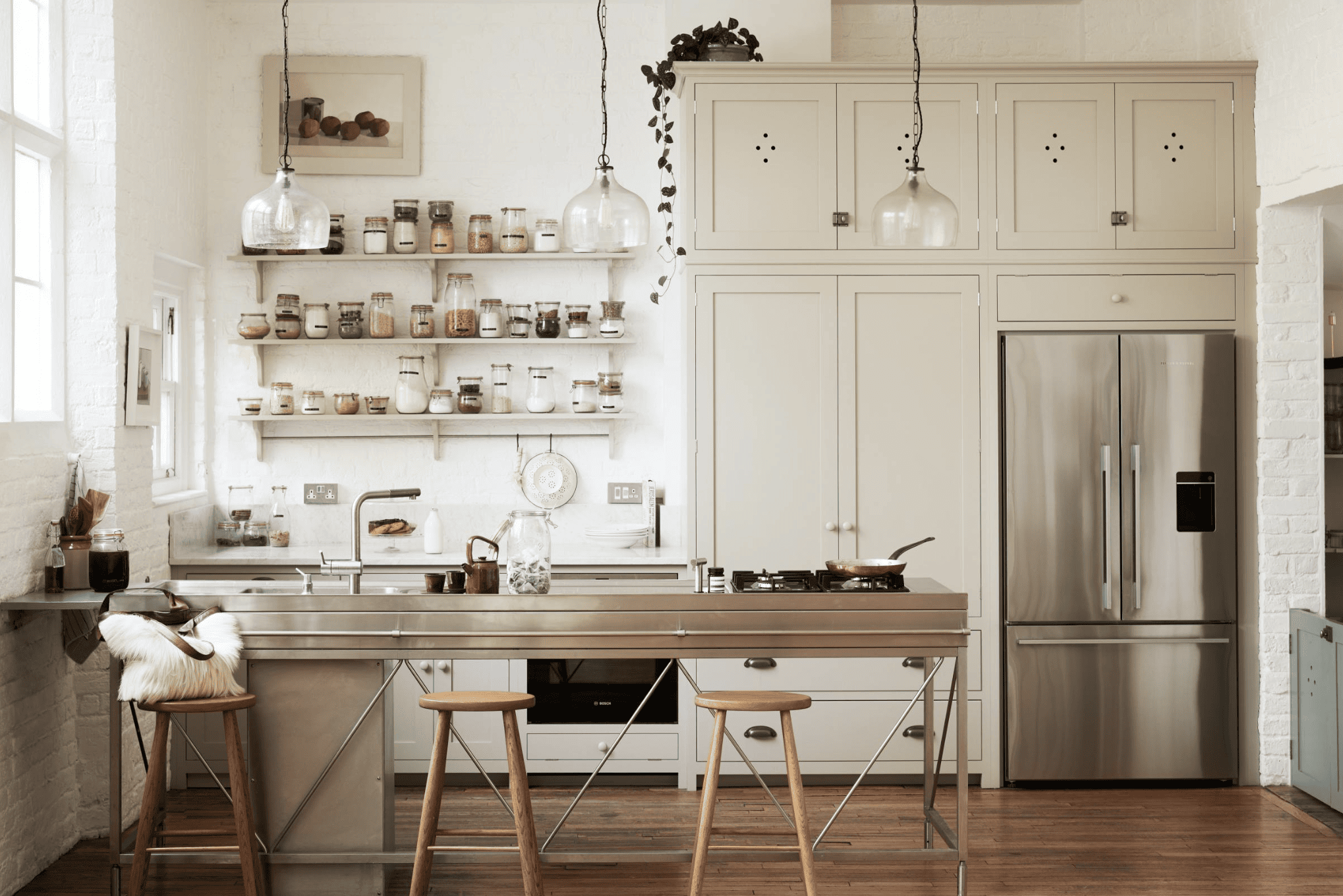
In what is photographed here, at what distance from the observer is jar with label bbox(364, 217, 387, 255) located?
526 cm

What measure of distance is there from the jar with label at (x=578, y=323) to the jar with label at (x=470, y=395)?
0.51 m

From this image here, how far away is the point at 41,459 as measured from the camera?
3.78 metres

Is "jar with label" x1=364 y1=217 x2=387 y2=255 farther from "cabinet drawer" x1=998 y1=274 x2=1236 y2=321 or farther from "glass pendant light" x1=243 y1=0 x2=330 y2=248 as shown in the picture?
"cabinet drawer" x1=998 y1=274 x2=1236 y2=321

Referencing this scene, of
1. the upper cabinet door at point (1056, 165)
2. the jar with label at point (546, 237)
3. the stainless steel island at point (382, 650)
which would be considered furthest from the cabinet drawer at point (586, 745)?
the upper cabinet door at point (1056, 165)

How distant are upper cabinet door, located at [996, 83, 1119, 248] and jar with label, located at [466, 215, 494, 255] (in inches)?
91.9

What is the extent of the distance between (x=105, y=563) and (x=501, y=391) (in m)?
2.04

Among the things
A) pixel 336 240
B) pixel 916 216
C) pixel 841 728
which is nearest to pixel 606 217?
pixel 916 216

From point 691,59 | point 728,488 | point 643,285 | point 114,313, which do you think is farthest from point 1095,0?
point 114,313

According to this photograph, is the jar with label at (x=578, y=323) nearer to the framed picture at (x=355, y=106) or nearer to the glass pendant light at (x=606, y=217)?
the framed picture at (x=355, y=106)

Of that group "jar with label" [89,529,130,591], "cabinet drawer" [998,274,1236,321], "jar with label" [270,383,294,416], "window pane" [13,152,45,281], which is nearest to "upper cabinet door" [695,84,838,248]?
"cabinet drawer" [998,274,1236,321]

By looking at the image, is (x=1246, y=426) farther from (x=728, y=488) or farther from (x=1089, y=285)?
(x=728, y=488)

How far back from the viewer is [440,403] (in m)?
5.25

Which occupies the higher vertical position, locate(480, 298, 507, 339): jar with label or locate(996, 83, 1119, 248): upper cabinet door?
locate(996, 83, 1119, 248): upper cabinet door

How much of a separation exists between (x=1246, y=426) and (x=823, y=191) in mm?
2034
